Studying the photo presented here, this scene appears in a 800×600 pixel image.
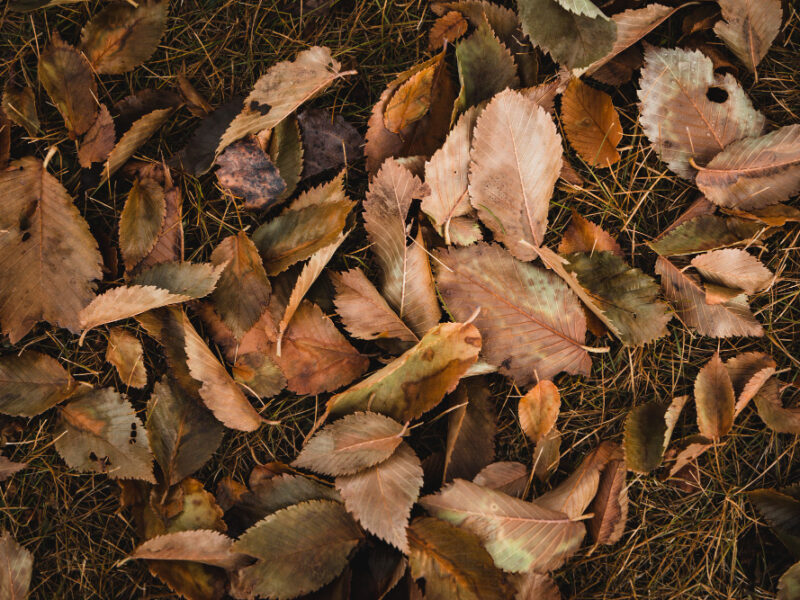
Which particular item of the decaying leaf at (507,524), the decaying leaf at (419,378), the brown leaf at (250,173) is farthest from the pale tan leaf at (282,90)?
the decaying leaf at (507,524)

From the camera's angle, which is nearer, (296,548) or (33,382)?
(296,548)

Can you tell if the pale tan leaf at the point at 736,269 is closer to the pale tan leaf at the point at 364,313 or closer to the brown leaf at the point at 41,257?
the pale tan leaf at the point at 364,313

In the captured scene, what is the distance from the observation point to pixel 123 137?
53.0 inches

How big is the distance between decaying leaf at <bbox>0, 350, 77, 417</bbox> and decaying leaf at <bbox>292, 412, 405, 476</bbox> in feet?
2.12

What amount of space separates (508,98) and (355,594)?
115cm

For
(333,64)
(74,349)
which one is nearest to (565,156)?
(333,64)

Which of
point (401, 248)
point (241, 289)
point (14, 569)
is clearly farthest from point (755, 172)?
point (14, 569)

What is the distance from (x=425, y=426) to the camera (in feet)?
4.57

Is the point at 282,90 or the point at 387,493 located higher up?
the point at 282,90

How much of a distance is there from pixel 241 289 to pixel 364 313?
29cm

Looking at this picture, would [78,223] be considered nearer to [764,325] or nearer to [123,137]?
[123,137]

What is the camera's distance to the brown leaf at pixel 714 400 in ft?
4.40

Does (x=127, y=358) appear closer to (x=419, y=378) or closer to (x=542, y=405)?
(x=419, y=378)

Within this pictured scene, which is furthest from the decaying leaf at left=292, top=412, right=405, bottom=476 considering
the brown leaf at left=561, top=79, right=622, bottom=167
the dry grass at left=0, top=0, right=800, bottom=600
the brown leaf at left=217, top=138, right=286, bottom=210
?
the brown leaf at left=561, top=79, right=622, bottom=167
